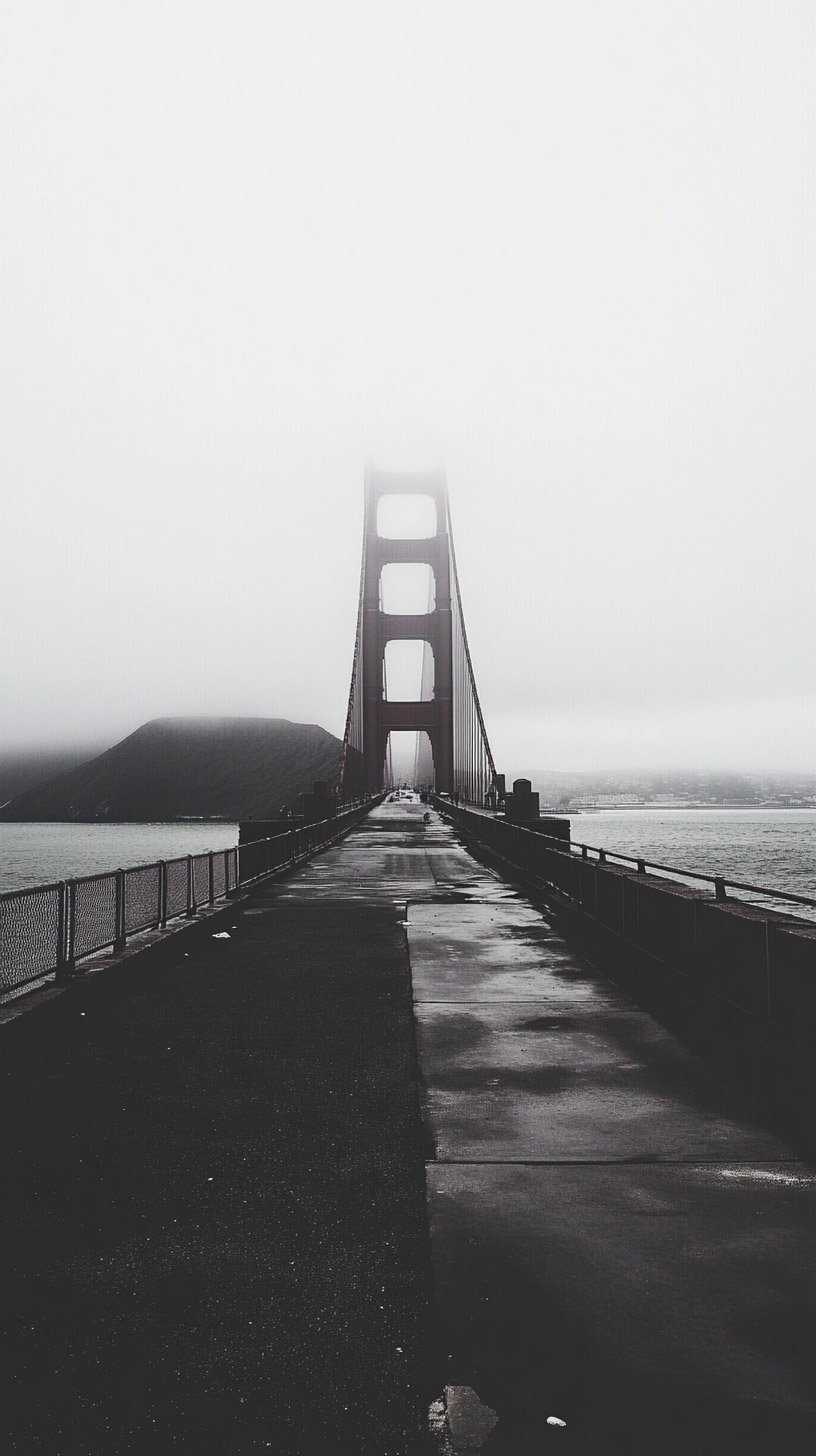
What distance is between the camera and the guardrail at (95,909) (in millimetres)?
8156

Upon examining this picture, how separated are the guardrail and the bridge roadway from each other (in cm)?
55

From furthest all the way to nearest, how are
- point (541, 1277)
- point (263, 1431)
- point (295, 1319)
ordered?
1. point (541, 1277)
2. point (295, 1319)
3. point (263, 1431)

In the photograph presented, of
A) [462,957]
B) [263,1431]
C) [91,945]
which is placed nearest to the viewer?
[263,1431]

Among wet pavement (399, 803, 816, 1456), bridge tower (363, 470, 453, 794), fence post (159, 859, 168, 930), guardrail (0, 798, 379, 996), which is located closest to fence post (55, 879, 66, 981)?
guardrail (0, 798, 379, 996)

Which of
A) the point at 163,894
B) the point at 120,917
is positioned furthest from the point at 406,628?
the point at 120,917

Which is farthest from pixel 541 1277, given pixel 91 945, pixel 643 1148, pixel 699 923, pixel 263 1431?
pixel 91 945

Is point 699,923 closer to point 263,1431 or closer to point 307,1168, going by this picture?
point 307,1168

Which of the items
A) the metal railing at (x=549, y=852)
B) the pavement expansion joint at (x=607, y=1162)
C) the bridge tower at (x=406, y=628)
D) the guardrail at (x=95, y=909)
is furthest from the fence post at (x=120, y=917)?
the bridge tower at (x=406, y=628)

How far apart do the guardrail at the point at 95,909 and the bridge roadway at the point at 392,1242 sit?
0.55m

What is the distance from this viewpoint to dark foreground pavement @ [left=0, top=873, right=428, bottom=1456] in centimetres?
301

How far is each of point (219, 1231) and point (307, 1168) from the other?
785 mm

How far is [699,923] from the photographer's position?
755 cm

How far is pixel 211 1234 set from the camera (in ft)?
13.8

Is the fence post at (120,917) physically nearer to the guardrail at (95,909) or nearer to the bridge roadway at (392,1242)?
the guardrail at (95,909)
